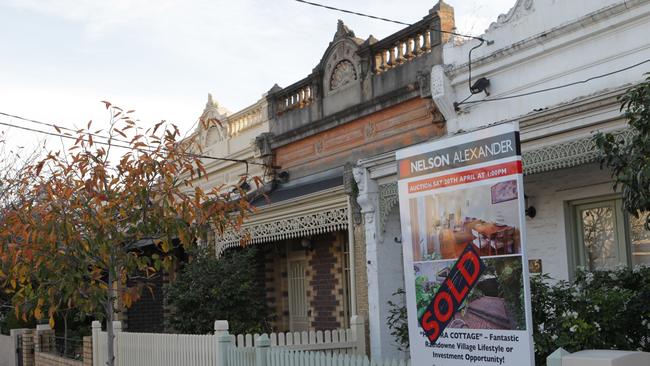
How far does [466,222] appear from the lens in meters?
5.44

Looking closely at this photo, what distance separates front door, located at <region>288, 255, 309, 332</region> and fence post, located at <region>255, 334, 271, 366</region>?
7.28 meters

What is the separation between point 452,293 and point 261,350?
3475 mm

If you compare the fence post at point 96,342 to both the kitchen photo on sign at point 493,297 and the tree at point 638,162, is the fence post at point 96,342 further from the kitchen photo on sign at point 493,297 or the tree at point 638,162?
the tree at point 638,162

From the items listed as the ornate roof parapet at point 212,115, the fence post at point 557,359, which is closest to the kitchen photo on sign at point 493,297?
the fence post at point 557,359

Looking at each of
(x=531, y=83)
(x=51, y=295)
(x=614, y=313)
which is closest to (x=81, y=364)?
(x=51, y=295)

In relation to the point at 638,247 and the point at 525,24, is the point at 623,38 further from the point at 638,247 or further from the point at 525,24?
the point at 638,247

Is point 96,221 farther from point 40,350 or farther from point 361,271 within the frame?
point 40,350

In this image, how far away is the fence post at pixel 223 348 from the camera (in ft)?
30.8

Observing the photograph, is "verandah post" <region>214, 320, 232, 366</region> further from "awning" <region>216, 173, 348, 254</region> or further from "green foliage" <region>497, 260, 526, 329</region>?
"green foliage" <region>497, 260, 526, 329</region>

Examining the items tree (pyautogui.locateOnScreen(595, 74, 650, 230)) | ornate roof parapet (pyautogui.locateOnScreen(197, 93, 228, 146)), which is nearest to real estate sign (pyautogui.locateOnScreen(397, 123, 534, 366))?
tree (pyautogui.locateOnScreen(595, 74, 650, 230))

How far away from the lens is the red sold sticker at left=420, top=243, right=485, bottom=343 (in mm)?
5406

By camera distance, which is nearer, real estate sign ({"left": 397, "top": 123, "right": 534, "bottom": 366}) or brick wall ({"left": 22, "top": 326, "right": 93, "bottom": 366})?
real estate sign ({"left": 397, "top": 123, "right": 534, "bottom": 366})

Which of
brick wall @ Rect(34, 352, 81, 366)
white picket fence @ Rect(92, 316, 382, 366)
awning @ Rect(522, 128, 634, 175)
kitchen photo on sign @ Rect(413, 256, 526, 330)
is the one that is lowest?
brick wall @ Rect(34, 352, 81, 366)

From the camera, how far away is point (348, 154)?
13477 millimetres
